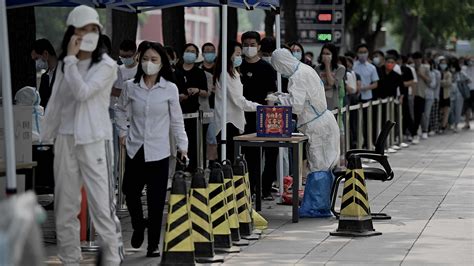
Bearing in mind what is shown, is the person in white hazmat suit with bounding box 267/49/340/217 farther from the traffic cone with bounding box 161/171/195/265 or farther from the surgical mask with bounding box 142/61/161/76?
the traffic cone with bounding box 161/171/195/265

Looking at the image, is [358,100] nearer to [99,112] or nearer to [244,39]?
[244,39]

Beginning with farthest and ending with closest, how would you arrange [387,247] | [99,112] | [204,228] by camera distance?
[387,247] → [204,228] → [99,112]

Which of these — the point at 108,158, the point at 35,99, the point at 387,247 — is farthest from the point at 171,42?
the point at 108,158

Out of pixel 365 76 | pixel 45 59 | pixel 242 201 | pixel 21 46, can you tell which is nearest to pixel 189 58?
pixel 21 46

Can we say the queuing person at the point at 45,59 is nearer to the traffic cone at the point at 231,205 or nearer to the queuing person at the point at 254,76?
the queuing person at the point at 254,76

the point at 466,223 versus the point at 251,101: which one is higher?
the point at 251,101

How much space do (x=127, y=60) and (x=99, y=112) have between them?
5.95m

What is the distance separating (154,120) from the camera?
39.9 ft

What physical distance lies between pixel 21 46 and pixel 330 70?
5515mm

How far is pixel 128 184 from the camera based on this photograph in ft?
40.7

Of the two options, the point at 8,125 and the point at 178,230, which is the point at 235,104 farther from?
the point at 8,125

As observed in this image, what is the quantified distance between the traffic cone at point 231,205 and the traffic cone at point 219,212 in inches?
11.4

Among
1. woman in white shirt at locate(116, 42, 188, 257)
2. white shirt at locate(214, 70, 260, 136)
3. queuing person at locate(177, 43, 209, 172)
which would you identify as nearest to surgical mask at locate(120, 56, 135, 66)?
white shirt at locate(214, 70, 260, 136)

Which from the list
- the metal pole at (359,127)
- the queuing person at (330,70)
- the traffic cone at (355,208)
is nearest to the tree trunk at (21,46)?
the traffic cone at (355,208)
